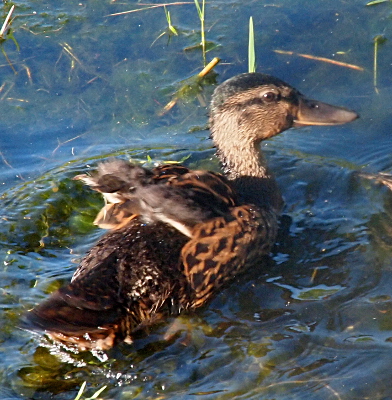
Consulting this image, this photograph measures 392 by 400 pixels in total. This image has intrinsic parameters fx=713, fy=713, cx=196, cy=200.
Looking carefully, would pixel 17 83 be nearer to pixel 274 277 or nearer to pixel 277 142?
pixel 277 142

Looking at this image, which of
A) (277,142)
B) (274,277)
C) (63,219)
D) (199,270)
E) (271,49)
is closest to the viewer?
(199,270)

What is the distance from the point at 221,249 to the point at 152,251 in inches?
21.4

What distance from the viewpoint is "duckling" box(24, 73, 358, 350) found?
4.35m

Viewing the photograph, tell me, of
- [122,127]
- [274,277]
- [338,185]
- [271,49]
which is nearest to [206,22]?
[271,49]

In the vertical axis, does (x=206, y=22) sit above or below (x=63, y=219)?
above

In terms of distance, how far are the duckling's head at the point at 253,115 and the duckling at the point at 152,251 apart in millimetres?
466

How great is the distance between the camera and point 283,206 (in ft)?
19.5

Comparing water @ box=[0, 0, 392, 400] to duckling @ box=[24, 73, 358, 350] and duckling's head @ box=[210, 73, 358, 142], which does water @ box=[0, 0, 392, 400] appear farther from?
duckling's head @ box=[210, 73, 358, 142]

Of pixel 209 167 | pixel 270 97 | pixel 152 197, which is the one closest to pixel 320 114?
pixel 270 97

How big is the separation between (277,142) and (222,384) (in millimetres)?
2968

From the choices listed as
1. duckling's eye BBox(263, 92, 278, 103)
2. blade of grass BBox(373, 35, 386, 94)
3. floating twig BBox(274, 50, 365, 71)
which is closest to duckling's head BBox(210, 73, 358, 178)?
duckling's eye BBox(263, 92, 278, 103)

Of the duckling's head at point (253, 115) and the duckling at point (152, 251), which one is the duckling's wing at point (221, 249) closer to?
the duckling at point (152, 251)

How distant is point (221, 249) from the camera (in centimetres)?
500

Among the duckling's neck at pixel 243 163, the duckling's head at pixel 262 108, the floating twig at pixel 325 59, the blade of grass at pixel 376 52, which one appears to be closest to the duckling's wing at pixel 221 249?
the duckling's neck at pixel 243 163
